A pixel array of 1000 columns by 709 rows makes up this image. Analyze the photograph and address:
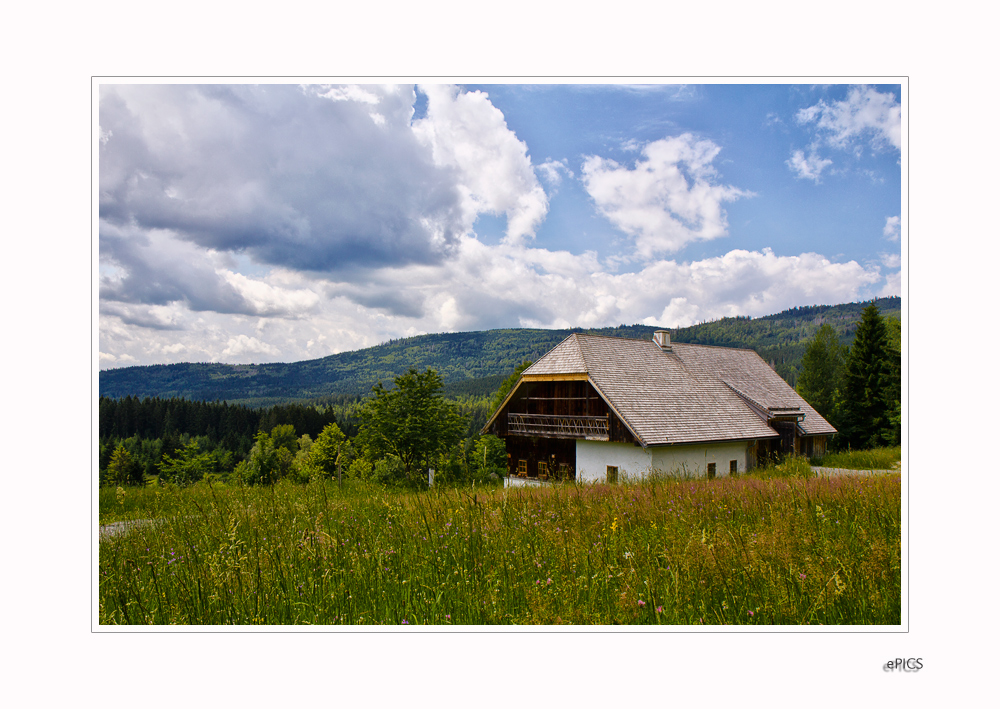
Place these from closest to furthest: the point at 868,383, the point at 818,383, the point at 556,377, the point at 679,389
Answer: the point at 868,383
the point at 556,377
the point at 679,389
the point at 818,383

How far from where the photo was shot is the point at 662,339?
23.5 m

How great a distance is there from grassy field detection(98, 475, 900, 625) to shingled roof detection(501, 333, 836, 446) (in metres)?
11.4

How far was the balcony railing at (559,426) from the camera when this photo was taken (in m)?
16.4

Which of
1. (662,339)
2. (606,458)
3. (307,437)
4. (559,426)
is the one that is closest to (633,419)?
(606,458)

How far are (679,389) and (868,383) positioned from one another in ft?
39.0

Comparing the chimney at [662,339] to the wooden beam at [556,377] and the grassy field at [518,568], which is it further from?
the grassy field at [518,568]

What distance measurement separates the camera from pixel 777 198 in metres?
5.30

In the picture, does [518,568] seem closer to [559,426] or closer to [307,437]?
[559,426]

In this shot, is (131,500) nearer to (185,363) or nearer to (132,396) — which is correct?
(132,396)

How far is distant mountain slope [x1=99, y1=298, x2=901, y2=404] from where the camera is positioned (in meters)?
6.28

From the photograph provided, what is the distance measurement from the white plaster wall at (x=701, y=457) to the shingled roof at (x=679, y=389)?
502 millimetres

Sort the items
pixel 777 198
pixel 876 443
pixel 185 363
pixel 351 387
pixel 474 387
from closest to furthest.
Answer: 1. pixel 777 198
2. pixel 185 363
3. pixel 876 443
4. pixel 351 387
5. pixel 474 387
